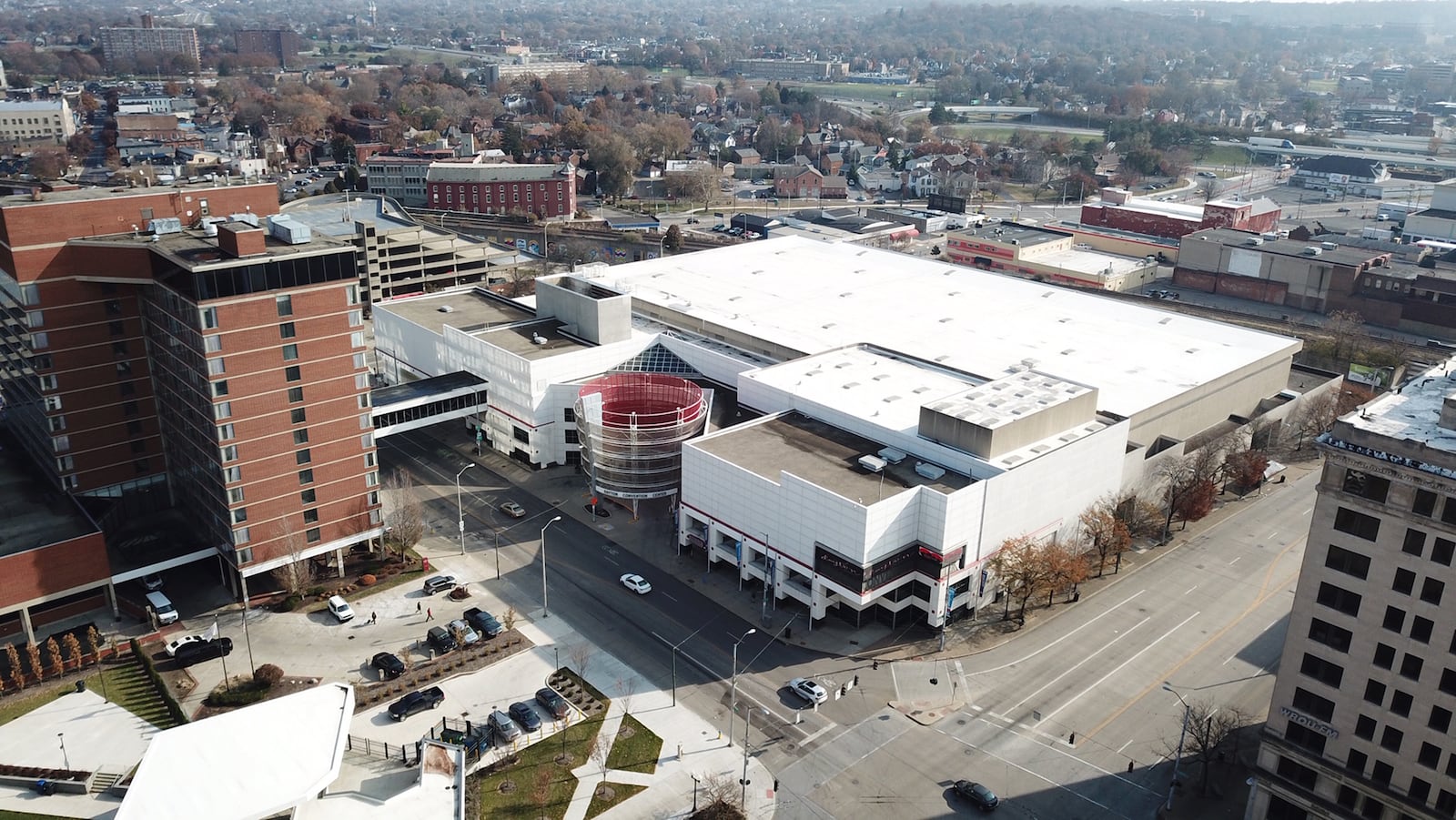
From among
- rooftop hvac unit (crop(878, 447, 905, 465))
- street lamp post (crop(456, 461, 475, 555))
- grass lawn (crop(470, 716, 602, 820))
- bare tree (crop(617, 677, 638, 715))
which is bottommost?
grass lawn (crop(470, 716, 602, 820))

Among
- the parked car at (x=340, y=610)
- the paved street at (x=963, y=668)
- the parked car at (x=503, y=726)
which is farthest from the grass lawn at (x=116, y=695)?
the paved street at (x=963, y=668)

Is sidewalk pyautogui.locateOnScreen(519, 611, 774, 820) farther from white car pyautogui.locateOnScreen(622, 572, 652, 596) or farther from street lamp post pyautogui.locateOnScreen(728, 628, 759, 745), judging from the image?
white car pyautogui.locateOnScreen(622, 572, 652, 596)

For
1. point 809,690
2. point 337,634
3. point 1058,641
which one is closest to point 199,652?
point 337,634

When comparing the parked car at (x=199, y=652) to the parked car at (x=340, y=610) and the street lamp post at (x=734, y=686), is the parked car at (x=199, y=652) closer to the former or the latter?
the parked car at (x=340, y=610)

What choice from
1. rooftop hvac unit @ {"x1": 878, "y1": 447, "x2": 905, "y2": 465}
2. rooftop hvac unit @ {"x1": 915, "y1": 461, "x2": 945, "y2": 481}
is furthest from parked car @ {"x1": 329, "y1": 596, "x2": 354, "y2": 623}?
rooftop hvac unit @ {"x1": 915, "y1": 461, "x2": 945, "y2": 481}

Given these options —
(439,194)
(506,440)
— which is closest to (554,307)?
(506,440)
